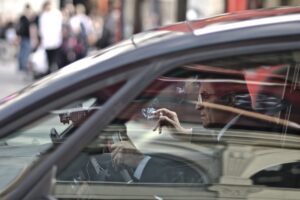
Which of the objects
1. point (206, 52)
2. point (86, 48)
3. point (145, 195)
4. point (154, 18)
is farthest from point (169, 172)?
point (86, 48)

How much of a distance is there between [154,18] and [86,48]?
249 centimetres

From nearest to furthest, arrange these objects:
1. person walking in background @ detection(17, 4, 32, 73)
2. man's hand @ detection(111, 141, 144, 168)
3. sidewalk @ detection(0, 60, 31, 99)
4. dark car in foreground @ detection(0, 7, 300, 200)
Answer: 1. dark car in foreground @ detection(0, 7, 300, 200)
2. man's hand @ detection(111, 141, 144, 168)
3. sidewalk @ detection(0, 60, 31, 99)
4. person walking in background @ detection(17, 4, 32, 73)

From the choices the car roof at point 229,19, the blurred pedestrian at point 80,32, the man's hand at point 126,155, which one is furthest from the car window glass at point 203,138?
the blurred pedestrian at point 80,32

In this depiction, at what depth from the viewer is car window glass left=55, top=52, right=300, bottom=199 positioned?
1.96 meters

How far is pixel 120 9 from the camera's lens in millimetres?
10938

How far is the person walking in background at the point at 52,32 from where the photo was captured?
12.3 m

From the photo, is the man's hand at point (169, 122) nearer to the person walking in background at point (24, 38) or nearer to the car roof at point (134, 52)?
the car roof at point (134, 52)

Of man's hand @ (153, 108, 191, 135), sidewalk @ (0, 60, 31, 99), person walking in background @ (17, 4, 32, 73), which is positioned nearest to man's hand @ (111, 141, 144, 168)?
man's hand @ (153, 108, 191, 135)

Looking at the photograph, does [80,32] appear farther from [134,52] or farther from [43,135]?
[134,52]

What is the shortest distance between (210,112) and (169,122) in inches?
5.8

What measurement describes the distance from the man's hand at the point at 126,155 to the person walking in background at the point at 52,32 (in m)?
10.4

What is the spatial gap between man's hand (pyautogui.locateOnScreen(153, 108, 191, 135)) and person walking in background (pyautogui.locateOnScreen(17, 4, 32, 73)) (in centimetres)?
1228

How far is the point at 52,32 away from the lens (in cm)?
1231

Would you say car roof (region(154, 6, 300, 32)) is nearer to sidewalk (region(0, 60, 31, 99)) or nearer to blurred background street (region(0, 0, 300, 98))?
blurred background street (region(0, 0, 300, 98))
